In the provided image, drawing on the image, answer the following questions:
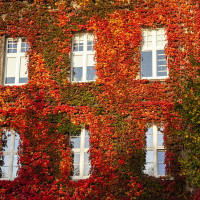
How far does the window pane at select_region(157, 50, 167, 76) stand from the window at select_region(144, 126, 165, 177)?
89.8 inches

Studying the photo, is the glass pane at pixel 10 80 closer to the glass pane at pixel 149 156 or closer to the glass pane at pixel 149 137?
the glass pane at pixel 149 137

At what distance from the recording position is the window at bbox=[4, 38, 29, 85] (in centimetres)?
1825

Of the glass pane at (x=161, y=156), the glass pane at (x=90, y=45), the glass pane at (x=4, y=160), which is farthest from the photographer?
the glass pane at (x=90, y=45)

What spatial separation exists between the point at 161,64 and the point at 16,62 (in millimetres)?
6032

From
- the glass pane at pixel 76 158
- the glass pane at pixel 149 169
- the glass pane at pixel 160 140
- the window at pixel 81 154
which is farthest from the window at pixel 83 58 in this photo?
the glass pane at pixel 149 169

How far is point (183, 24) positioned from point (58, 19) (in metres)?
5.16

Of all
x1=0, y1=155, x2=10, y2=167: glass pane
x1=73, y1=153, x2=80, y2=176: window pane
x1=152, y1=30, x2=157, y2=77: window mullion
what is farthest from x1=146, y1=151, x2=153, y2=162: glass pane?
x1=0, y1=155, x2=10, y2=167: glass pane

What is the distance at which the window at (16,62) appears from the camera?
1825 centimetres

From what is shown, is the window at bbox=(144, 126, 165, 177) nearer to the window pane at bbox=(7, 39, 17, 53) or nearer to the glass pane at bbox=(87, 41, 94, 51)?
the glass pane at bbox=(87, 41, 94, 51)

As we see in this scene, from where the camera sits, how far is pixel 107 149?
16250 millimetres

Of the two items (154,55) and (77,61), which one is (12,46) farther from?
(154,55)

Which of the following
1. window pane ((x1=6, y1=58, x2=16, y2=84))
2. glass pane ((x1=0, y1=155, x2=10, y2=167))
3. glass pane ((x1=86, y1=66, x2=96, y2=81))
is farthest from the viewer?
window pane ((x1=6, y1=58, x2=16, y2=84))

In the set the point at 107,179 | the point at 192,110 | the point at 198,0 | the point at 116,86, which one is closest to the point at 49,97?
the point at 116,86

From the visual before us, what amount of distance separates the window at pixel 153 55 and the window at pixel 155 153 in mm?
2249
